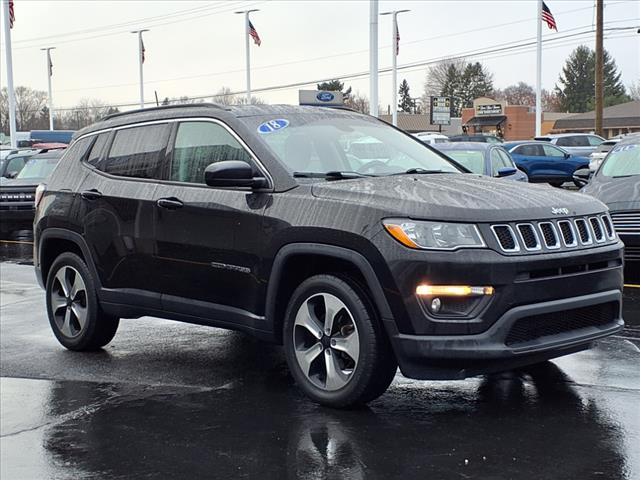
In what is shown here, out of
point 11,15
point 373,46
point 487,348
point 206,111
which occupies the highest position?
point 11,15

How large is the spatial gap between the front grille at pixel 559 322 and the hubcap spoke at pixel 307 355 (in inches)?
46.3

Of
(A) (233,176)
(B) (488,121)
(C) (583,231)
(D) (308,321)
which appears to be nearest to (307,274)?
(D) (308,321)

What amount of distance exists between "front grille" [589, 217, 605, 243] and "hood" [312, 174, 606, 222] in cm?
6

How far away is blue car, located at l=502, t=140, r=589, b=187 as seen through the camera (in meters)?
30.1

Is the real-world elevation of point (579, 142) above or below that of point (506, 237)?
above

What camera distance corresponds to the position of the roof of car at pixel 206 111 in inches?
238

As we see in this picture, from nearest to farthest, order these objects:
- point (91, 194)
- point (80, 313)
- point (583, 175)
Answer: point (91, 194)
point (80, 313)
point (583, 175)

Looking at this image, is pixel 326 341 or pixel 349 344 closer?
pixel 349 344

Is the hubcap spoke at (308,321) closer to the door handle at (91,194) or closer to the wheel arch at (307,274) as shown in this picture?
the wheel arch at (307,274)

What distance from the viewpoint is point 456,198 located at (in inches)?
191

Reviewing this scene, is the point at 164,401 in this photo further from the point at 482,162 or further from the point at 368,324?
the point at 482,162

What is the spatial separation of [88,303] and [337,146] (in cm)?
248

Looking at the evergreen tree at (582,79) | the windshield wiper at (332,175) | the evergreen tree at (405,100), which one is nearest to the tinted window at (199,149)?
the windshield wiper at (332,175)

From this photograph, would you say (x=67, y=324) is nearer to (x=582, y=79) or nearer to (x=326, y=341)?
(x=326, y=341)
